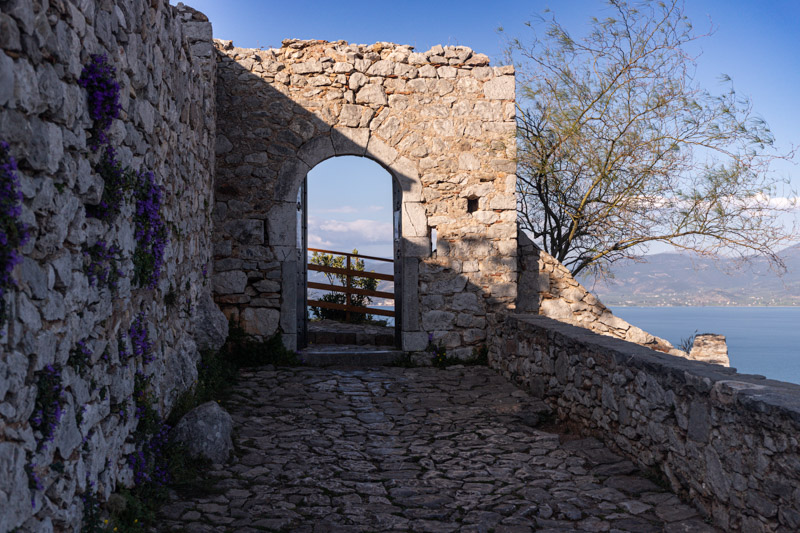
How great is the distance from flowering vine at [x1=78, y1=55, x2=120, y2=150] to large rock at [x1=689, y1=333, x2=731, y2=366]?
7.39 meters

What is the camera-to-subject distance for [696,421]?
3.21m

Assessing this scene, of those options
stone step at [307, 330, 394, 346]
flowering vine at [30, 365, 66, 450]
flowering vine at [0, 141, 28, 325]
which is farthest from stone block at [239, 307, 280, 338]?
flowering vine at [0, 141, 28, 325]

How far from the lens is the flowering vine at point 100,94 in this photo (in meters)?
2.68

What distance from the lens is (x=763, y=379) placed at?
3268mm

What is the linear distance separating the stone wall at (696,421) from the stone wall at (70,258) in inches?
111

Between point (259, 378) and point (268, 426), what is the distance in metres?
1.62

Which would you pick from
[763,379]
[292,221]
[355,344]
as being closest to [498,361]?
[355,344]

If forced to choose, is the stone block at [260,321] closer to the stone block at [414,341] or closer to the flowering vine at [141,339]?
the stone block at [414,341]

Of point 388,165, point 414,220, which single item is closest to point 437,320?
point 414,220

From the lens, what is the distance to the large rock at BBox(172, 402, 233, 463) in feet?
12.6

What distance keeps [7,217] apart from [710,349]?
8.13m

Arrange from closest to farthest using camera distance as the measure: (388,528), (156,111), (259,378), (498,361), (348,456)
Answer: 1. (388,528)
2. (156,111)
3. (348,456)
4. (259,378)
5. (498,361)

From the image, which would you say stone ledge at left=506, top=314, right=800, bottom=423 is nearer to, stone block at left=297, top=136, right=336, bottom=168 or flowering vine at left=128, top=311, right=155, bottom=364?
flowering vine at left=128, top=311, right=155, bottom=364

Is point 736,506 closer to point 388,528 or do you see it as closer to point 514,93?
point 388,528
